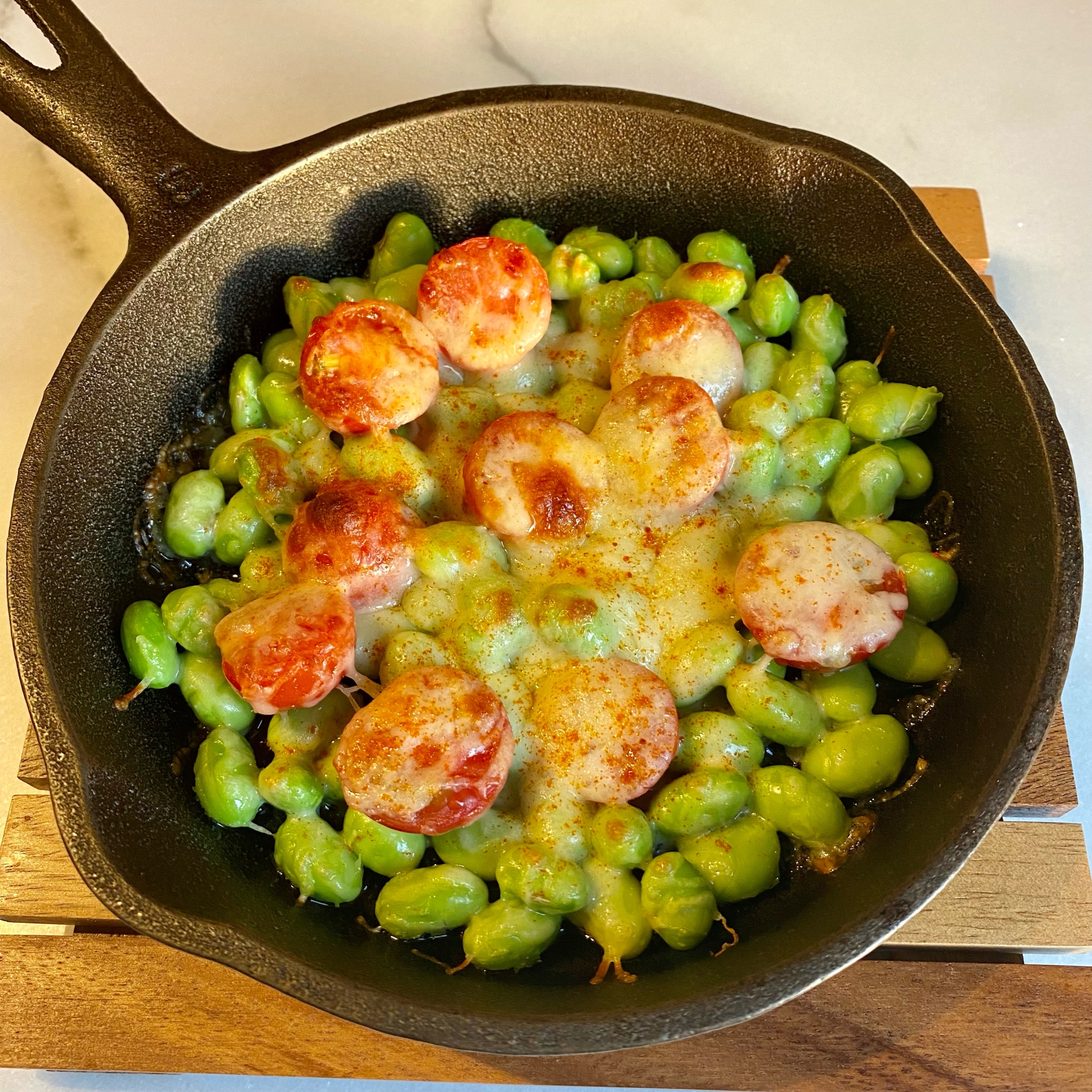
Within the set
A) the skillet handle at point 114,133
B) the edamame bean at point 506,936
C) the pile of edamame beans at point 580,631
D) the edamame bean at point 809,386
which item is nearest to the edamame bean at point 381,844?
the pile of edamame beans at point 580,631

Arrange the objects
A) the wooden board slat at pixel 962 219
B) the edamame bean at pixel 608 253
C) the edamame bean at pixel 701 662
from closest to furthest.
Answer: the edamame bean at pixel 701 662
the edamame bean at pixel 608 253
the wooden board slat at pixel 962 219

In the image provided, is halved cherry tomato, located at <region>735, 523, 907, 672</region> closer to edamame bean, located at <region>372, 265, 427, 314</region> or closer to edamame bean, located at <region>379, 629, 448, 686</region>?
edamame bean, located at <region>379, 629, 448, 686</region>

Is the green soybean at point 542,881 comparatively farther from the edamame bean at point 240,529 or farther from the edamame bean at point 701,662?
the edamame bean at point 240,529

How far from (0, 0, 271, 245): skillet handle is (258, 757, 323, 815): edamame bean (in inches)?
33.6

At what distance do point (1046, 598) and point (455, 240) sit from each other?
118 centimetres

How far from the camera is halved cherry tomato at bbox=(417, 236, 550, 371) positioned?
1569mm

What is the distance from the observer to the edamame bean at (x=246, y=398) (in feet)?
5.39

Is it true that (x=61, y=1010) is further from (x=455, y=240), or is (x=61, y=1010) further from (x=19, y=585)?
(x=455, y=240)

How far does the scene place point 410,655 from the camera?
1420 millimetres

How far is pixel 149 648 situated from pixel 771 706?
877 mm

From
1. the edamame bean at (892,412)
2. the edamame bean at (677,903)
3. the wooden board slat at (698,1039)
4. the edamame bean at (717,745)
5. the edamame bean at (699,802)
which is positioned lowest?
the wooden board slat at (698,1039)

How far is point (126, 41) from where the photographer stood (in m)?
2.46

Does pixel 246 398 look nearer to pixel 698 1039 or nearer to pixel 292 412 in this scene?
pixel 292 412

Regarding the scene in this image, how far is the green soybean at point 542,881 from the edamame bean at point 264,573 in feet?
1.70
